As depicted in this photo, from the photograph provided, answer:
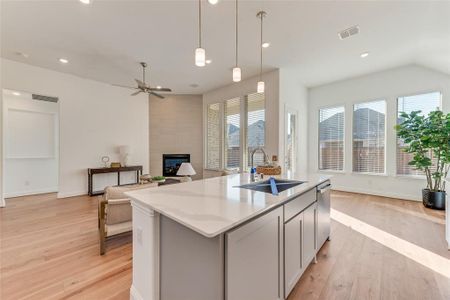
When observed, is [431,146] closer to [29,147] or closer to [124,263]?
[124,263]

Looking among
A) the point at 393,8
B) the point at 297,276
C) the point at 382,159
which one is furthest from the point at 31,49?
the point at 382,159

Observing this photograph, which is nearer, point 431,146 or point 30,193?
point 431,146

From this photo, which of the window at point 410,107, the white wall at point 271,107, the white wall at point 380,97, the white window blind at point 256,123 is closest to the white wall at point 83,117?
the white window blind at point 256,123

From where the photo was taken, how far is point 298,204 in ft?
6.05

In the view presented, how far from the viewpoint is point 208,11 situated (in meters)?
2.82

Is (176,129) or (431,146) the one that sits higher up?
(176,129)

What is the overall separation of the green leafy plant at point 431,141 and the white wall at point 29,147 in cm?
922

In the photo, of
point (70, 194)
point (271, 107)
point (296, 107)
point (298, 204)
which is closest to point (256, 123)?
point (271, 107)

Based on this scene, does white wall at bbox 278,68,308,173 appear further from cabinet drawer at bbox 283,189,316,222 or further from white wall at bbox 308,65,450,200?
cabinet drawer at bbox 283,189,316,222

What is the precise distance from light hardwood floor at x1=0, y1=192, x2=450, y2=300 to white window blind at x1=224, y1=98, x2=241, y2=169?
329 centimetres

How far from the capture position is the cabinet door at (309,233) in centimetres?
199

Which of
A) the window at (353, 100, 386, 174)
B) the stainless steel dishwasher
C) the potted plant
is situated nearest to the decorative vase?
the potted plant

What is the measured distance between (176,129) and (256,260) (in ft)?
20.7

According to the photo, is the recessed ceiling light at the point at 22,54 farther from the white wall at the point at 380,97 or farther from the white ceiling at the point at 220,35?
the white wall at the point at 380,97
